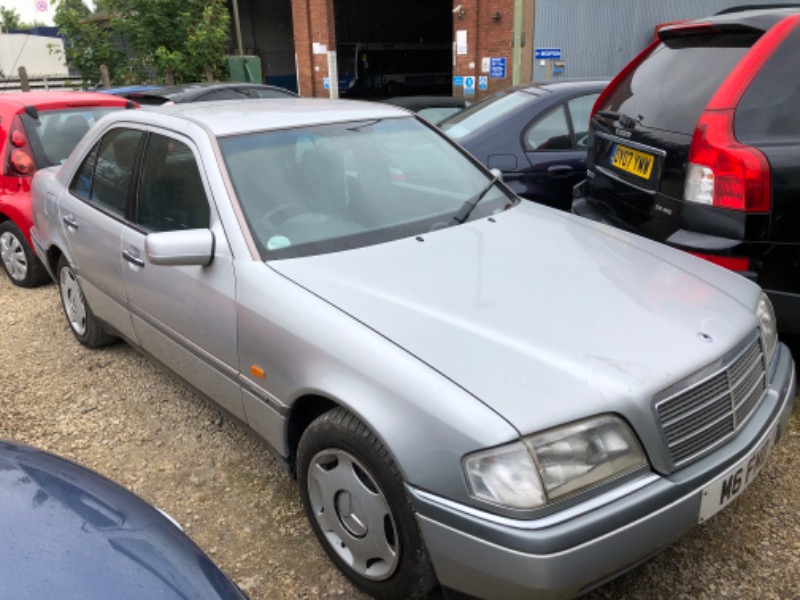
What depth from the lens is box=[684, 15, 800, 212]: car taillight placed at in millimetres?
2928

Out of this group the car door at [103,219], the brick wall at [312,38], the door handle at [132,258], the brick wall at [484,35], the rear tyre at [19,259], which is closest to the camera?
the door handle at [132,258]

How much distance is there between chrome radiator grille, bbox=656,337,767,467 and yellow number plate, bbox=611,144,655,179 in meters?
1.52

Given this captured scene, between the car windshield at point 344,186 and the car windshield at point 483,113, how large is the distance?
193cm

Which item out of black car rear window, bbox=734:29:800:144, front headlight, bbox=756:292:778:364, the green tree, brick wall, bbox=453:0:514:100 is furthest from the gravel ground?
the green tree

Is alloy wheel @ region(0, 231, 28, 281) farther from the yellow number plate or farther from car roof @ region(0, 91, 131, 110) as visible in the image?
the yellow number plate

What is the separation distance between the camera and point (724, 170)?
2.98 metres

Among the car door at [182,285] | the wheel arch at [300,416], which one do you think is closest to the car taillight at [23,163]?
the car door at [182,285]

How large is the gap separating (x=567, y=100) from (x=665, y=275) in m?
2.96

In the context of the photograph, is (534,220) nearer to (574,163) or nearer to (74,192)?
(574,163)

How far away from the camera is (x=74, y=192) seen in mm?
3930

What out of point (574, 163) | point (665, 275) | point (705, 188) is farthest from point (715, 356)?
point (574, 163)

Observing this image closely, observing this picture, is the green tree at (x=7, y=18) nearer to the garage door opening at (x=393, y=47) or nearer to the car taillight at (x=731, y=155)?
the garage door opening at (x=393, y=47)

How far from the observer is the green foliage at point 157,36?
13992mm

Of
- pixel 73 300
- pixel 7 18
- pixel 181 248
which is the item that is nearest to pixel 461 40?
pixel 73 300
